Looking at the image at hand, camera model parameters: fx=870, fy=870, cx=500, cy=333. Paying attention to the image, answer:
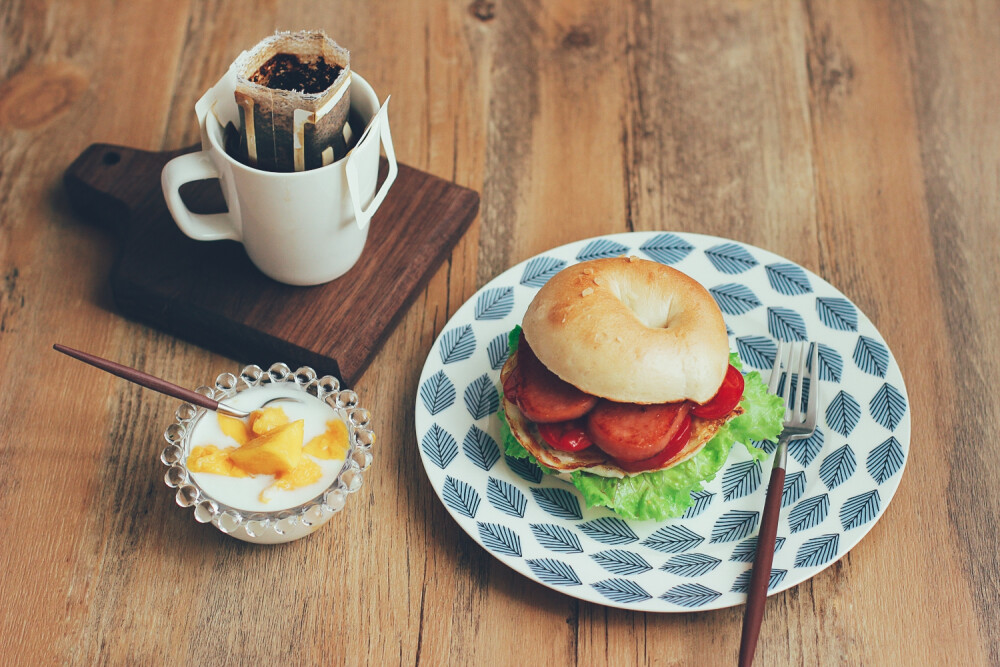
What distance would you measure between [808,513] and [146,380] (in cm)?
133

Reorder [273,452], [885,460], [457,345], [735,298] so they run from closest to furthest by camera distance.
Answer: [273,452], [885,460], [457,345], [735,298]

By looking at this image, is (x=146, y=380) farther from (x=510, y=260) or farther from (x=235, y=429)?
(x=510, y=260)

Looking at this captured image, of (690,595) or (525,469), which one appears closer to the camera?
(690,595)

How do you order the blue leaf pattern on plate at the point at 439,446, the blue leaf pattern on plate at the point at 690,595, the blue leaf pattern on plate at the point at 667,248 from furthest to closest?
the blue leaf pattern on plate at the point at 667,248 < the blue leaf pattern on plate at the point at 439,446 < the blue leaf pattern on plate at the point at 690,595

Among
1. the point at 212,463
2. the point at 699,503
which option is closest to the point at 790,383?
the point at 699,503

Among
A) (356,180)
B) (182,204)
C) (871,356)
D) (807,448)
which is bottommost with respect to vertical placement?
(807,448)

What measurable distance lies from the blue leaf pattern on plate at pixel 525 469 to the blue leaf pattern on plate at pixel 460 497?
11cm

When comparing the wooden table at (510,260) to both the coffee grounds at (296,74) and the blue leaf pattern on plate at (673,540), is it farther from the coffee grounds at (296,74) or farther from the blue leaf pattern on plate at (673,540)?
the coffee grounds at (296,74)

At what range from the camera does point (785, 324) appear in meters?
2.08

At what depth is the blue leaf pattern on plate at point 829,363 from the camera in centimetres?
199

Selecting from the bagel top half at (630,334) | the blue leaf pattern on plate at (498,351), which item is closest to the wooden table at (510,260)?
the blue leaf pattern on plate at (498,351)

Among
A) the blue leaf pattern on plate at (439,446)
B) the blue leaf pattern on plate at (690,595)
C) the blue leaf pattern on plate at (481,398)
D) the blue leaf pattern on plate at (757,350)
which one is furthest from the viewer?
the blue leaf pattern on plate at (757,350)

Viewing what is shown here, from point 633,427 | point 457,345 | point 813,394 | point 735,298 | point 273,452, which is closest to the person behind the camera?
point 273,452

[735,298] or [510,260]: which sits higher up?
[735,298]
